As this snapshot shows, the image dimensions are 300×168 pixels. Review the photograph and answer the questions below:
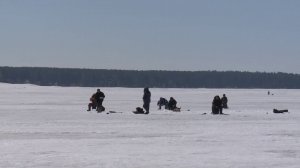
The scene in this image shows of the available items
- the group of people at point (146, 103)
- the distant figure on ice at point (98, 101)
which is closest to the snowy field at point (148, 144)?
the group of people at point (146, 103)

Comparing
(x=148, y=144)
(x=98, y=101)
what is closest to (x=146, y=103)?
(x=98, y=101)

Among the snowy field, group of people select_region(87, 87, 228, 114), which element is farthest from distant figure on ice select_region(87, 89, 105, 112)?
the snowy field

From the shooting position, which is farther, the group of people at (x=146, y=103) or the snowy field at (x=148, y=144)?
the group of people at (x=146, y=103)

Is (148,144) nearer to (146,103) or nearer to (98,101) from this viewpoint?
(146,103)

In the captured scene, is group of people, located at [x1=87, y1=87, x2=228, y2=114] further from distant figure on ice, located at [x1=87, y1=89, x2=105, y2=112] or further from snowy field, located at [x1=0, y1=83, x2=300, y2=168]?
snowy field, located at [x1=0, y1=83, x2=300, y2=168]

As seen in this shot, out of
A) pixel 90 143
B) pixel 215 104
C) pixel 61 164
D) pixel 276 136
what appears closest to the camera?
pixel 61 164

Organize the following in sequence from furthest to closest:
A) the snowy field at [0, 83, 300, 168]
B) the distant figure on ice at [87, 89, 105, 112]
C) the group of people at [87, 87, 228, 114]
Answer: the distant figure on ice at [87, 89, 105, 112], the group of people at [87, 87, 228, 114], the snowy field at [0, 83, 300, 168]

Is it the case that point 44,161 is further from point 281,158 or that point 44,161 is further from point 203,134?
point 203,134

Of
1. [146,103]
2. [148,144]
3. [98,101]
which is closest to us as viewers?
[148,144]

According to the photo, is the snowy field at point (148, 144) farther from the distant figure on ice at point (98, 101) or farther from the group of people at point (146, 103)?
the distant figure on ice at point (98, 101)

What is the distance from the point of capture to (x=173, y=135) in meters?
21.2

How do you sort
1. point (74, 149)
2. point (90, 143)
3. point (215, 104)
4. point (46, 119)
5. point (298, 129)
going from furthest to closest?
point (215, 104) < point (46, 119) < point (298, 129) < point (90, 143) < point (74, 149)

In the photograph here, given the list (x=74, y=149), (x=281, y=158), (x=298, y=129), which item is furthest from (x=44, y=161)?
(x=298, y=129)

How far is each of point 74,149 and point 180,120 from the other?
12.4 m
